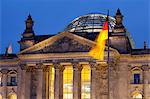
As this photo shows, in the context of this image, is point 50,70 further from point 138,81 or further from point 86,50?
point 138,81

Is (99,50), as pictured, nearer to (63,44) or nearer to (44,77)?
(63,44)

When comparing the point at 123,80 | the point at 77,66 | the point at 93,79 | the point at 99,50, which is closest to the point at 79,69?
the point at 77,66

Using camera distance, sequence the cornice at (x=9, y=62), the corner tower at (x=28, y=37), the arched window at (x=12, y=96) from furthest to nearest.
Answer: the cornice at (x=9, y=62)
the arched window at (x=12, y=96)
the corner tower at (x=28, y=37)

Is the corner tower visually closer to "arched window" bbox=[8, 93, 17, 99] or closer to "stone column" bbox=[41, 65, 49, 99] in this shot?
"stone column" bbox=[41, 65, 49, 99]

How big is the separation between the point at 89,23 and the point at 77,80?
18.5m

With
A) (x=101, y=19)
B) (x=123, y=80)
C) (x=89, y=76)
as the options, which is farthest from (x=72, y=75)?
(x=101, y=19)

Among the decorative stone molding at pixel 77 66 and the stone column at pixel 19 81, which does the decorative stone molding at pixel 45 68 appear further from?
the stone column at pixel 19 81

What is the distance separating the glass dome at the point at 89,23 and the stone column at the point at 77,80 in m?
14.4

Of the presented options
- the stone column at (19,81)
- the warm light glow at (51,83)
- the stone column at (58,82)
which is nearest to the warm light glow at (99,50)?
the stone column at (58,82)

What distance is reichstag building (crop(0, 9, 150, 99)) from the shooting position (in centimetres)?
8544

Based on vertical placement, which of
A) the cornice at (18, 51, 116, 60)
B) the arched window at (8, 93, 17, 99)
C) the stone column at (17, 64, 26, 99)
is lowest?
the arched window at (8, 93, 17, 99)

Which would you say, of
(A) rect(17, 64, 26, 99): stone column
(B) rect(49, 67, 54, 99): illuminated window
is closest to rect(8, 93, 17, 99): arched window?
(A) rect(17, 64, 26, 99): stone column

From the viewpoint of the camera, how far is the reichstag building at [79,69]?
8544 centimetres

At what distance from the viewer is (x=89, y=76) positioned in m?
89.6
